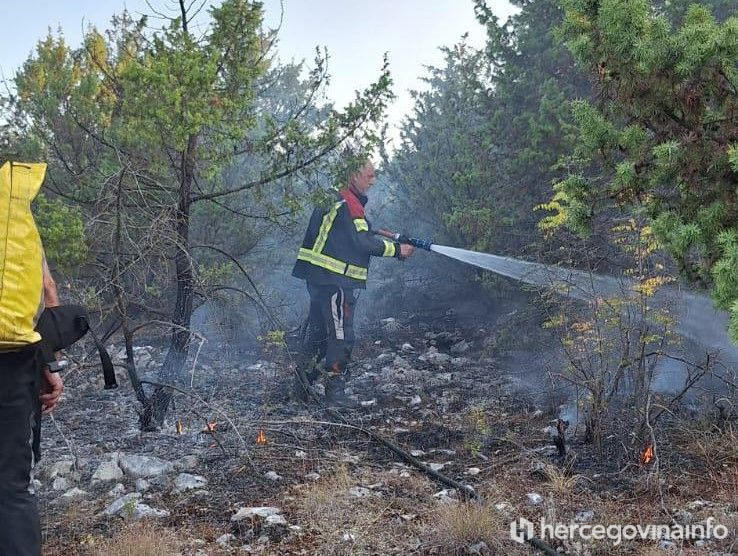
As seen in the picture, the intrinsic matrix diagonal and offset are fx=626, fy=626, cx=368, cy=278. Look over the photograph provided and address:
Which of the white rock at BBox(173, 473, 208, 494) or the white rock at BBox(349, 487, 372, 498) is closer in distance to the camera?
the white rock at BBox(349, 487, 372, 498)

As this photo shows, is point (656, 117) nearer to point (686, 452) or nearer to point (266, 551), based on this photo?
point (686, 452)

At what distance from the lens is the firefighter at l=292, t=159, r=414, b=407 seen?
6.54 m

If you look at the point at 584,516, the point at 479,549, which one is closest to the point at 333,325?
the point at 584,516

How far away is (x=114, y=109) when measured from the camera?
6.34 m

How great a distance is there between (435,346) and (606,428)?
13.8 ft

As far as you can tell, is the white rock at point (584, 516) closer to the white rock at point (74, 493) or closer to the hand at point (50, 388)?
the hand at point (50, 388)

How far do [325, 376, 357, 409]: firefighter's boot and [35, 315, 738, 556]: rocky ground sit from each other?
8.3 inches

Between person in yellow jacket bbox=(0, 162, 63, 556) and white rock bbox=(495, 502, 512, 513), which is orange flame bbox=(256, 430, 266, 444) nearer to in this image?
white rock bbox=(495, 502, 512, 513)

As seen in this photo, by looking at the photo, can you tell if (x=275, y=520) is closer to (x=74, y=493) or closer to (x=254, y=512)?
(x=254, y=512)

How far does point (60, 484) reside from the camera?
405 centimetres

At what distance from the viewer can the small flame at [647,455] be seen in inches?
167

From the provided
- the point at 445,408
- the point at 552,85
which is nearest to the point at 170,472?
the point at 445,408

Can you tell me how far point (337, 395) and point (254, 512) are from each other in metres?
3.01

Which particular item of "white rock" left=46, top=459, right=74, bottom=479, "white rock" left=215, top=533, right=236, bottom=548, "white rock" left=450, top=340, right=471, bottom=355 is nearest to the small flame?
Result: "white rock" left=215, top=533, right=236, bottom=548
